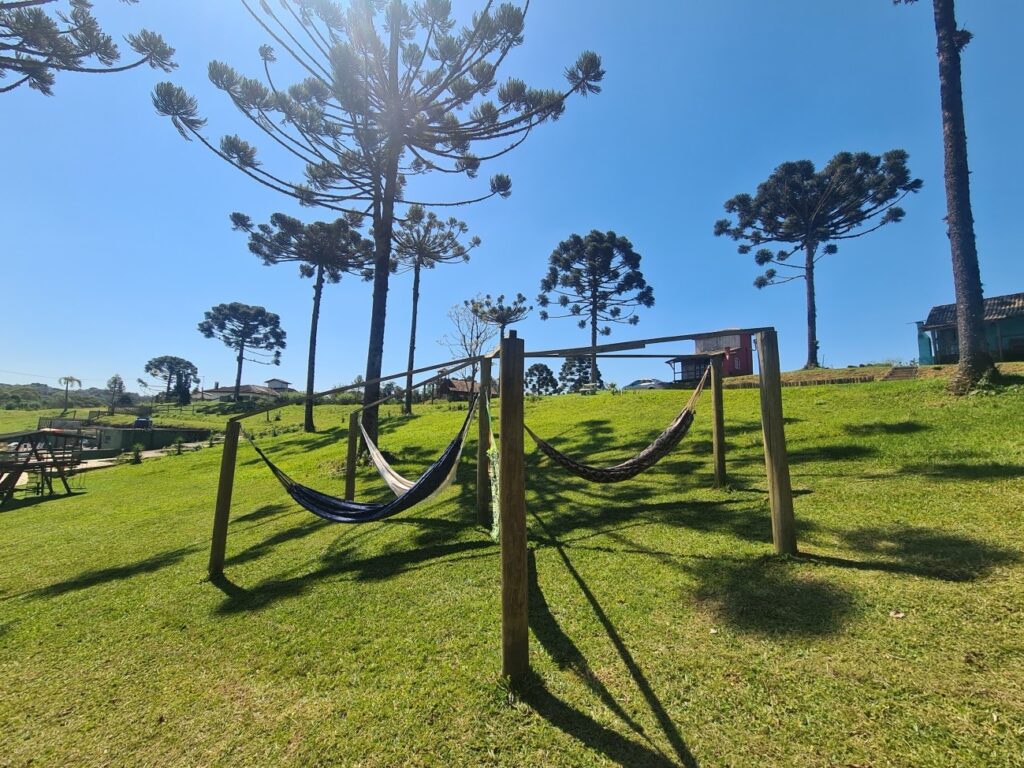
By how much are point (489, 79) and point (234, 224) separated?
9496mm

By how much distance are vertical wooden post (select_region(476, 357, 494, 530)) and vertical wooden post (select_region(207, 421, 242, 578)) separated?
203cm

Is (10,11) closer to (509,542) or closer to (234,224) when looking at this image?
(234,224)

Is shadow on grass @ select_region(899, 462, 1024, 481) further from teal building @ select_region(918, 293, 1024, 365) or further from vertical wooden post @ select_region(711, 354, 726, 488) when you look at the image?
teal building @ select_region(918, 293, 1024, 365)

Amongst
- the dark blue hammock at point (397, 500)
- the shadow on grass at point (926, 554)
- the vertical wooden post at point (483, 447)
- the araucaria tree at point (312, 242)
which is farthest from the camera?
the araucaria tree at point (312, 242)

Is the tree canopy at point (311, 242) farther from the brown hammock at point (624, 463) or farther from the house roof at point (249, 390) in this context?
the house roof at point (249, 390)

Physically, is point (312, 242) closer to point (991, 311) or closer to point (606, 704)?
point (606, 704)

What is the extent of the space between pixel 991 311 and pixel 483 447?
2134cm

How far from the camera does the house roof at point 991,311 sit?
15.6 metres

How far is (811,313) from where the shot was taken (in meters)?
19.4

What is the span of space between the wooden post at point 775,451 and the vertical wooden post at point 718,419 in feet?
5.55

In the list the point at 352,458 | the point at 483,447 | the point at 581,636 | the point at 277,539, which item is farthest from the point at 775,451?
the point at 277,539

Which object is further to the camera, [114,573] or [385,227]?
[385,227]

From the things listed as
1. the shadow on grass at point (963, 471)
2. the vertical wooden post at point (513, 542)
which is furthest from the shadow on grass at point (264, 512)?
the shadow on grass at point (963, 471)

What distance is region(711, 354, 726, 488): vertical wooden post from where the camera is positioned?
4.79 m
